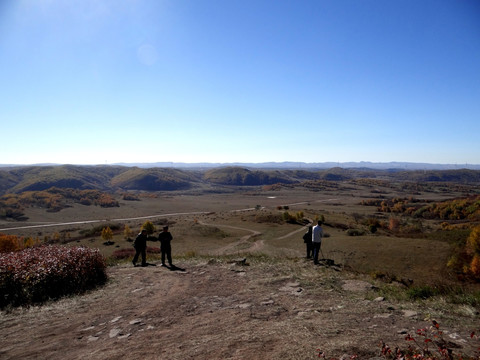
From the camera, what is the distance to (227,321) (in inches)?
264

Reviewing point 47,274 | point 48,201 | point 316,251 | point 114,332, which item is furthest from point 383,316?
point 48,201

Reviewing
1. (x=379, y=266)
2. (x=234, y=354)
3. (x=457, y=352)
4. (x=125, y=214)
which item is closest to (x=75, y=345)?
(x=234, y=354)

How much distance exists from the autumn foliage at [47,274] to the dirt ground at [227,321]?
0.76 m

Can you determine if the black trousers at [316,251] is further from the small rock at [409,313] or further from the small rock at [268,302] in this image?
the small rock at [409,313]

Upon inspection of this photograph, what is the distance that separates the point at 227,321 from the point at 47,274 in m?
6.68

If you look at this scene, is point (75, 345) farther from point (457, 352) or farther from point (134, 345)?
point (457, 352)

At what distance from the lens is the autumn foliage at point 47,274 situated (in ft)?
29.7

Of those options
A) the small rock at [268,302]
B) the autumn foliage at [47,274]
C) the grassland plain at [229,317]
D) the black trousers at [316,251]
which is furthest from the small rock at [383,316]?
the autumn foliage at [47,274]

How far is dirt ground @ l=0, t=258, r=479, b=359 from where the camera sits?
522cm

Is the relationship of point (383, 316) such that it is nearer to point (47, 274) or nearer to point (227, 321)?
point (227, 321)

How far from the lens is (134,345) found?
5.72 metres

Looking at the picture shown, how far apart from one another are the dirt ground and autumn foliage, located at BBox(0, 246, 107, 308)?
2.48 ft

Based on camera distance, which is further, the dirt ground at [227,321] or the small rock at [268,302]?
the small rock at [268,302]

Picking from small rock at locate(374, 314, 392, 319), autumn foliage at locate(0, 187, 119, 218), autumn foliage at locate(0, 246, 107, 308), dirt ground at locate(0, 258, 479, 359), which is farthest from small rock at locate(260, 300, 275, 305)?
autumn foliage at locate(0, 187, 119, 218)
